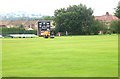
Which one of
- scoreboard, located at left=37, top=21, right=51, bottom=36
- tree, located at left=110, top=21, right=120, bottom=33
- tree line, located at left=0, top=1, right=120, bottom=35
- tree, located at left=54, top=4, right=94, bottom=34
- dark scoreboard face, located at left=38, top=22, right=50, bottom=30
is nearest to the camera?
scoreboard, located at left=37, top=21, right=51, bottom=36

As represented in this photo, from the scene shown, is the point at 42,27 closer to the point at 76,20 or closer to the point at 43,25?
the point at 43,25

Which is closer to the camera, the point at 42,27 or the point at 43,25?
the point at 43,25

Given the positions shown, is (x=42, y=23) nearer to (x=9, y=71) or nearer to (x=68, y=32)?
(x=68, y=32)

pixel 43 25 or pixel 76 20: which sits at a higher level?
pixel 76 20

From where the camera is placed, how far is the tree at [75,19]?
77.1 m

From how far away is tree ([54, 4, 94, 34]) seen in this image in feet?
253

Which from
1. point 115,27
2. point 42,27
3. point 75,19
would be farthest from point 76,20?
point 42,27

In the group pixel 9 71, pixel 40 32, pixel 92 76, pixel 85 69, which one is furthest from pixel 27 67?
pixel 40 32

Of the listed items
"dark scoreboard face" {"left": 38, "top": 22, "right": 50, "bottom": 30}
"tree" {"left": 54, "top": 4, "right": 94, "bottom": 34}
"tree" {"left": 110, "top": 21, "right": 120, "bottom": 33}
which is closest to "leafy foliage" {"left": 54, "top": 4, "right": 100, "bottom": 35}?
"tree" {"left": 54, "top": 4, "right": 94, "bottom": 34}

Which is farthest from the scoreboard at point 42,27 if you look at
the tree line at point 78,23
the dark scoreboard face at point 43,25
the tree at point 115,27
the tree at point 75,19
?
the tree at point 115,27

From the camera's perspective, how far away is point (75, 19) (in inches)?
3076

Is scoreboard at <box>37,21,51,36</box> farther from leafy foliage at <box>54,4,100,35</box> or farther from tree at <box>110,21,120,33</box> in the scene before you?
tree at <box>110,21,120,33</box>

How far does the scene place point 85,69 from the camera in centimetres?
1148

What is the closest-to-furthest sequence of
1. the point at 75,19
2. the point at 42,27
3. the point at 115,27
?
1. the point at 42,27
2. the point at 115,27
3. the point at 75,19
